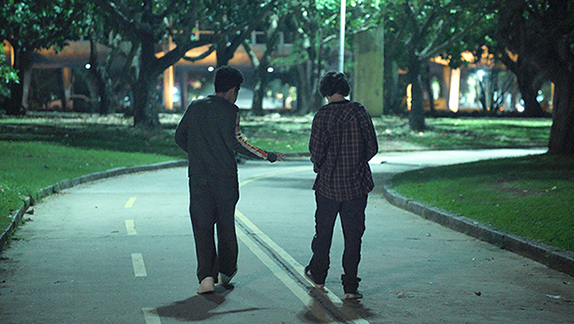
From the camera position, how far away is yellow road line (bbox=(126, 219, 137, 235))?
35.0 feet

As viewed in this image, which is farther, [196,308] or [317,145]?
[317,145]

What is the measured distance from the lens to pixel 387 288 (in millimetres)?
7449

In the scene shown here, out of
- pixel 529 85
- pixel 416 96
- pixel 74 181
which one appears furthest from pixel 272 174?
pixel 529 85

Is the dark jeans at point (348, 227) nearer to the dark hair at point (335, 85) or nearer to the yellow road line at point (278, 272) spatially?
the yellow road line at point (278, 272)

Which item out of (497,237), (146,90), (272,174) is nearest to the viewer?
(497,237)

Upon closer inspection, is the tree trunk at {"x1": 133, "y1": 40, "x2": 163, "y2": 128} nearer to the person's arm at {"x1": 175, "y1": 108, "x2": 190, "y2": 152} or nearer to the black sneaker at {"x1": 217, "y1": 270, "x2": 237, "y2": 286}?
the person's arm at {"x1": 175, "y1": 108, "x2": 190, "y2": 152}

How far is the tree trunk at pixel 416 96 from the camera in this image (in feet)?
123

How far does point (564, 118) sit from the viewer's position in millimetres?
18625

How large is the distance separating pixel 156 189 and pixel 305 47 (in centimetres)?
3292

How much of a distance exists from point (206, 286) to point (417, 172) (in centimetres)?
1170

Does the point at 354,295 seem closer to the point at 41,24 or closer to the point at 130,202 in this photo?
the point at 130,202

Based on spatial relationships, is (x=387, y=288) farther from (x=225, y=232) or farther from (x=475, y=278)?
(x=225, y=232)

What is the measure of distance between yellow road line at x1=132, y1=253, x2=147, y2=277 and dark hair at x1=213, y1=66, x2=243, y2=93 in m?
2.06

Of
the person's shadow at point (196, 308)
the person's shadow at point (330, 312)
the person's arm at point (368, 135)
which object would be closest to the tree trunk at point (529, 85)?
the person's arm at point (368, 135)
